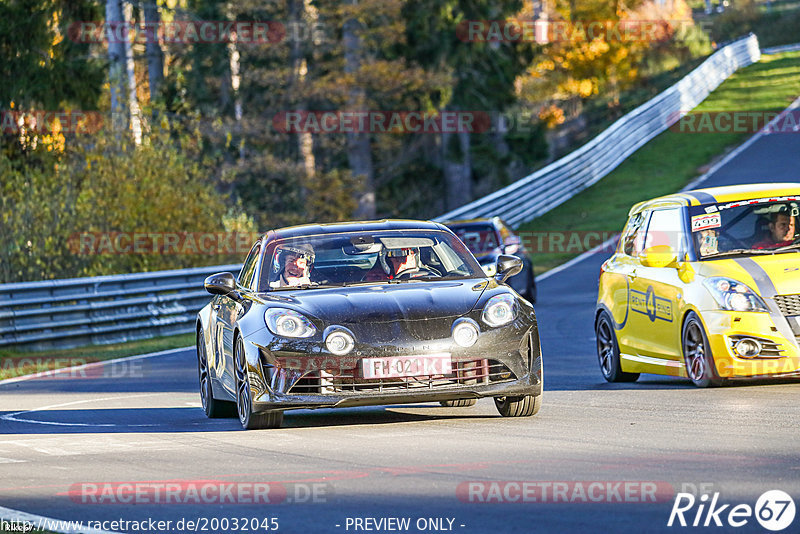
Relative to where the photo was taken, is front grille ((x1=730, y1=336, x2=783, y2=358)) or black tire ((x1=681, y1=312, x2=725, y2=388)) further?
black tire ((x1=681, y1=312, x2=725, y2=388))

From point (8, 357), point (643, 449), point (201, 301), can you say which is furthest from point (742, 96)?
point (643, 449)

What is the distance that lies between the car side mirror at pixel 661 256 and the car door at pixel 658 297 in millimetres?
41

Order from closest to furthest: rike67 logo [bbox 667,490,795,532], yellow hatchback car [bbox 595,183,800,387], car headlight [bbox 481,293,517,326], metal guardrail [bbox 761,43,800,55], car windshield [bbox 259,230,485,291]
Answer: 1. rike67 logo [bbox 667,490,795,532]
2. car headlight [bbox 481,293,517,326]
3. car windshield [bbox 259,230,485,291]
4. yellow hatchback car [bbox 595,183,800,387]
5. metal guardrail [bbox 761,43,800,55]

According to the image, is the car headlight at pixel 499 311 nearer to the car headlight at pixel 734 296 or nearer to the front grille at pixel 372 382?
the front grille at pixel 372 382

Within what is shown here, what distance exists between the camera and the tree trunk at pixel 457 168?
49875 mm

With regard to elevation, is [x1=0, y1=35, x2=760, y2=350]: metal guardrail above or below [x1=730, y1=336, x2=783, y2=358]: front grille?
below

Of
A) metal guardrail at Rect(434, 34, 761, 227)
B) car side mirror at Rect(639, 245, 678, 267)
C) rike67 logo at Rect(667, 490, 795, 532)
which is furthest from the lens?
metal guardrail at Rect(434, 34, 761, 227)

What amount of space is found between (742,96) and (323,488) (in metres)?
54.7

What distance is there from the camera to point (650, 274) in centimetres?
1239

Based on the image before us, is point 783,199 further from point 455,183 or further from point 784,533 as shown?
point 455,183

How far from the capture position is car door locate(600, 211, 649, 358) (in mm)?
12797

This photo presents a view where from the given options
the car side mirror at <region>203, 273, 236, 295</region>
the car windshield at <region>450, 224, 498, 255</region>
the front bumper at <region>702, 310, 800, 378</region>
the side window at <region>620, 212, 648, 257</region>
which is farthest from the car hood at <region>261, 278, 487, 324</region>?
the car windshield at <region>450, 224, 498, 255</region>

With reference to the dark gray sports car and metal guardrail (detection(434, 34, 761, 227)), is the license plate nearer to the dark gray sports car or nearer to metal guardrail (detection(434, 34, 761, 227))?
the dark gray sports car

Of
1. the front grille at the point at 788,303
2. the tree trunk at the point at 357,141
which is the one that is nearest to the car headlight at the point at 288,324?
the front grille at the point at 788,303
